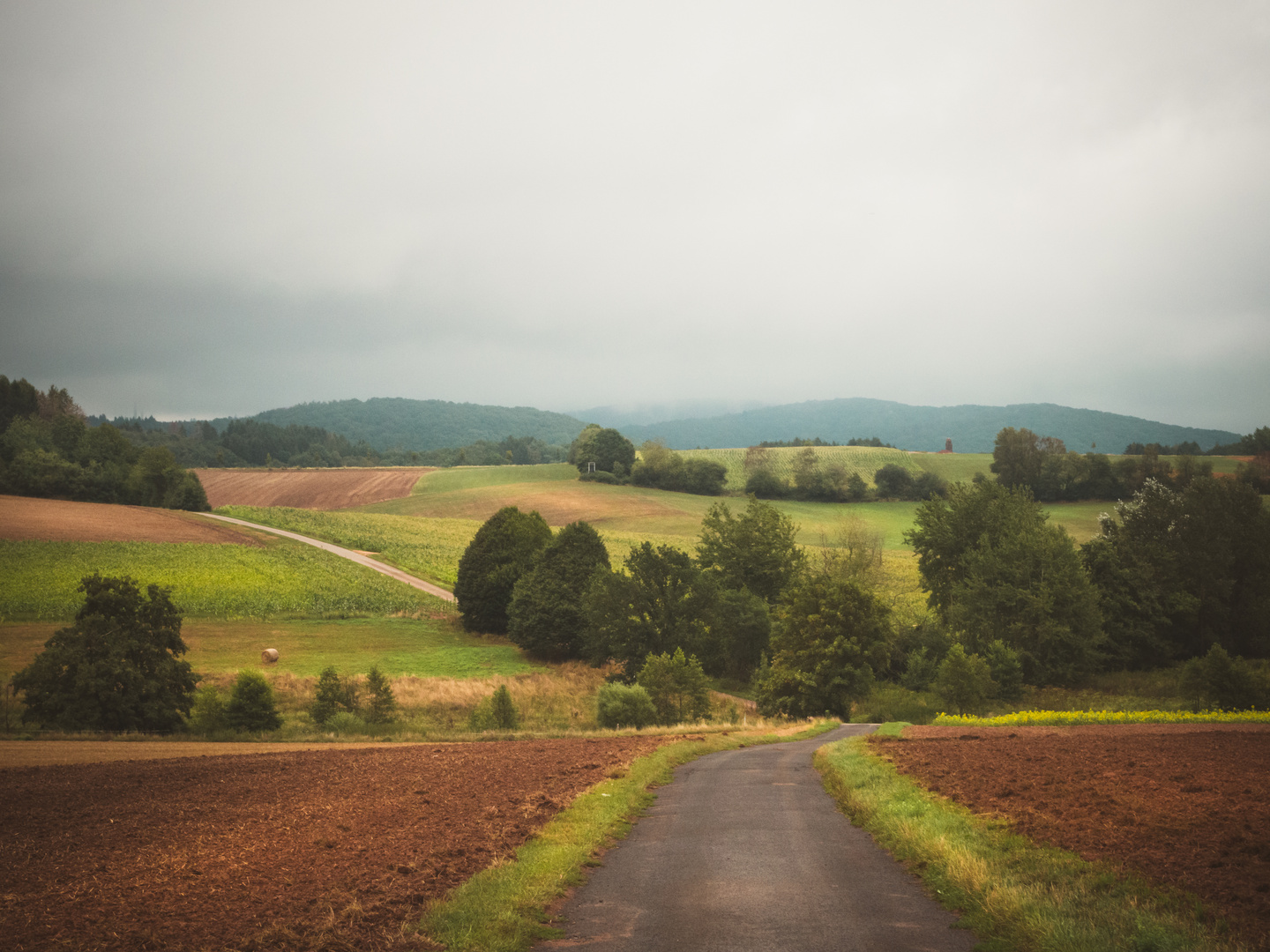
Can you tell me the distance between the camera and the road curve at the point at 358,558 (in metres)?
68.1

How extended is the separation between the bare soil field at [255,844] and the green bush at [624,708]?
50.6ft

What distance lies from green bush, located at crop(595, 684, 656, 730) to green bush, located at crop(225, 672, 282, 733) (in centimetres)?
1473

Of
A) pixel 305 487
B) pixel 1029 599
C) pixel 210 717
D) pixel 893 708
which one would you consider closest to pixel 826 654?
pixel 893 708

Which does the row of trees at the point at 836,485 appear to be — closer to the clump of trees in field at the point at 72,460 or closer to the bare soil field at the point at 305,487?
the bare soil field at the point at 305,487

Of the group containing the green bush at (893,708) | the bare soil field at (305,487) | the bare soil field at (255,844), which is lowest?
the green bush at (893,708)

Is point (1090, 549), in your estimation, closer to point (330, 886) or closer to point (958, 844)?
point (958, 844)

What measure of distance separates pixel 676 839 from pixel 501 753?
1059 centimetres

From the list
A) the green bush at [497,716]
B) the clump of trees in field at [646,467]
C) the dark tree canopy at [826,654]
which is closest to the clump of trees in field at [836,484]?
the clump of trees in field at [646,467]

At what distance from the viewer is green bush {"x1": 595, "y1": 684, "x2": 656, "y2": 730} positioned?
3441 cm

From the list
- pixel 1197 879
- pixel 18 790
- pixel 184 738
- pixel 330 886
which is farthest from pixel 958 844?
pixel 184 738

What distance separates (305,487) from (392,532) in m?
43.3

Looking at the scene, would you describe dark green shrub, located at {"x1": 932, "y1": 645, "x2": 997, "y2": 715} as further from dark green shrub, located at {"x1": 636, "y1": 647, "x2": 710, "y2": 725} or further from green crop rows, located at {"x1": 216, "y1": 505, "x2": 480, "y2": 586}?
green crop rows, located at {"x1": 216, "y1": 505, "x2": 480, "y2": 586}

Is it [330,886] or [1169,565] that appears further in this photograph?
[1169,565]

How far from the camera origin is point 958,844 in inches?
402
